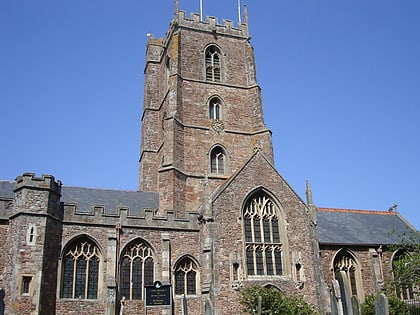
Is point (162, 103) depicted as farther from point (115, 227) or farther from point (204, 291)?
point (204, 291)

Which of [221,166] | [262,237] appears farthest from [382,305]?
[221,166]

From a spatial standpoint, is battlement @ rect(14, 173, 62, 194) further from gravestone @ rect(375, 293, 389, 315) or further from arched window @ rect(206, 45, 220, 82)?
arched window @ rect(206, 45, 220, 82)

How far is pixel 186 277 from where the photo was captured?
23297 mm

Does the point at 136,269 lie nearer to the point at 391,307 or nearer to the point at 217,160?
the point at 217,160

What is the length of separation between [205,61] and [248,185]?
13.0 metres

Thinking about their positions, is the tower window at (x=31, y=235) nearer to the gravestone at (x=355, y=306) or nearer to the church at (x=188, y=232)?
the church at (x=188, y=232)

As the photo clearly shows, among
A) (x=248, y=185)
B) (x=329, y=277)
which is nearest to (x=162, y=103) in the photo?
(x=248, y=185)

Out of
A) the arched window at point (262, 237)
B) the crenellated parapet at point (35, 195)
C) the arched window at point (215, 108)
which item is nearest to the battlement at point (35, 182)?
the crenellated parapet at point (35, 195)

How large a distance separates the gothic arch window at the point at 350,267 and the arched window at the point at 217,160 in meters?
9.09

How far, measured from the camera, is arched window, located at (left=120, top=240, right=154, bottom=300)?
2241 centimetres

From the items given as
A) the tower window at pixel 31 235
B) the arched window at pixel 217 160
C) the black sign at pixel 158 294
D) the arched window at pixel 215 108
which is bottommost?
the black sign at pixel 158 294

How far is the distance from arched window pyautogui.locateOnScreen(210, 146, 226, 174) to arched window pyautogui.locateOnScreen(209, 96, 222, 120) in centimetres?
262

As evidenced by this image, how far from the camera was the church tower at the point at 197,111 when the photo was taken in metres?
29.1

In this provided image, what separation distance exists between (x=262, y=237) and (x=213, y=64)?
15.1 m
